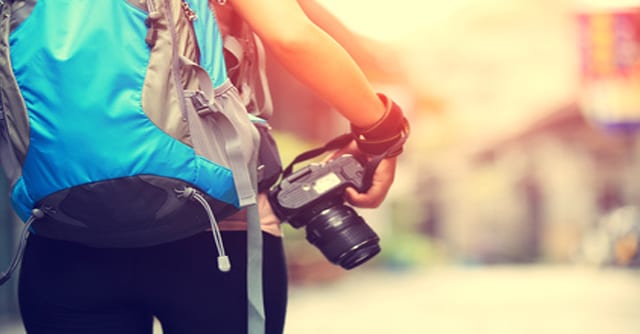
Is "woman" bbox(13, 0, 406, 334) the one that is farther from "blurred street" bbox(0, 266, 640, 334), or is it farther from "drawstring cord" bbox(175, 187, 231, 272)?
"blurred street" bbox(0, 266, 640, 334)

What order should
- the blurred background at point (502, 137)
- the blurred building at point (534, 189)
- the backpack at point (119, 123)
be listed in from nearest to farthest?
the backpack at point (119, 123), the blurred background at point (502, 137), the blurred building at point (534, 189)

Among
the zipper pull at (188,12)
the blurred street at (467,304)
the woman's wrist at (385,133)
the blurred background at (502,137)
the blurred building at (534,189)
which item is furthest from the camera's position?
the blurred building at (534,189)

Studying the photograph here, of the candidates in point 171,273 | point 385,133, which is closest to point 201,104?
point 171,273

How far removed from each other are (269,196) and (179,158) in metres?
0.32

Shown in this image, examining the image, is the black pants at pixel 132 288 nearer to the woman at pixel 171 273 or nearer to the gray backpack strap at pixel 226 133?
the woman at pixel 171 273

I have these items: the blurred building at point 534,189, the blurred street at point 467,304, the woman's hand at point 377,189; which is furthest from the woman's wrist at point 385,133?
the blurred building at point 534,189

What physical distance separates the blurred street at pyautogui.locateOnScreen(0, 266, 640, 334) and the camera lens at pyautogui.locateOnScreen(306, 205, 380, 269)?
5473 millimetres

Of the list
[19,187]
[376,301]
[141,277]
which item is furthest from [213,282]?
[376,301]

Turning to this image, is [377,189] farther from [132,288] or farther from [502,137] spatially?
[502,137]

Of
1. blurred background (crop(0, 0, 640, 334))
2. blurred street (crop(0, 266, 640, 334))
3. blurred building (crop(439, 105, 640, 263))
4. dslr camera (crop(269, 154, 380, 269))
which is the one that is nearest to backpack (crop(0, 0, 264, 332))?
dslr camera (crop(269, 154, 380, 269))

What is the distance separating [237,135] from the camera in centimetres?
140

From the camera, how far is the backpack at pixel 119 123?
1.32m

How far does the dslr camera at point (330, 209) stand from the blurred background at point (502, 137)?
32.9 ft

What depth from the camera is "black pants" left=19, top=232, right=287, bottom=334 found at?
146 cm
